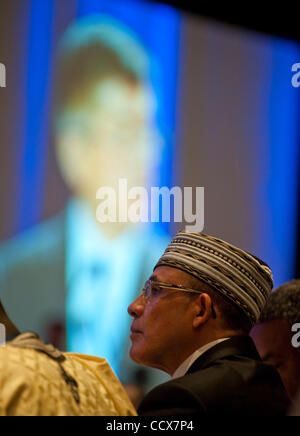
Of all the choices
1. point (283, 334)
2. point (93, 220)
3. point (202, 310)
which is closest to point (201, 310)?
point (202, 310)

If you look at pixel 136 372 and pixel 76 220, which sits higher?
pixel 76 220

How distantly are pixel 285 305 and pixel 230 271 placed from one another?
0.58m

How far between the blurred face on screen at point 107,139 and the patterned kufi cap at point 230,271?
1.74 m

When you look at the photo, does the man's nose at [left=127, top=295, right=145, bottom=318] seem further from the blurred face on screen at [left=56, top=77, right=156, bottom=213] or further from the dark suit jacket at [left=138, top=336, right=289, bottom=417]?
the blurred face on screen at [left=56, top=77, right=156, bottom=213]

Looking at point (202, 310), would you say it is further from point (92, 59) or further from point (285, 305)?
point (92, 59)

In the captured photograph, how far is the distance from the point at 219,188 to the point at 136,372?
1.35 meters

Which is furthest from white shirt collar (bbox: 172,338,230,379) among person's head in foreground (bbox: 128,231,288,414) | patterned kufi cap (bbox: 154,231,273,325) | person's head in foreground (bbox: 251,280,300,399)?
person's head in foreground (bbox: 251,280,300,399)

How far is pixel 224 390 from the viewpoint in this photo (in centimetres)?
186
